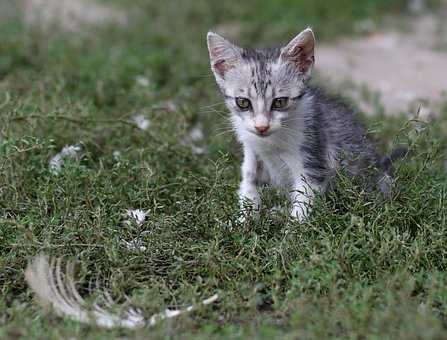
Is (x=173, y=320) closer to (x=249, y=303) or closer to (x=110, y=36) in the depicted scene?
(x=249, y=303)

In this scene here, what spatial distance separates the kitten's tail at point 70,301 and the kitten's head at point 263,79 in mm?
1281

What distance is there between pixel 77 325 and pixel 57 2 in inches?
262

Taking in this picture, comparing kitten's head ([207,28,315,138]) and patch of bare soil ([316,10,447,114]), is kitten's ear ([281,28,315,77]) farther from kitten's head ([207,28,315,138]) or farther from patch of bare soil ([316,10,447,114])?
patch of bare soil ([316,10,447,114])

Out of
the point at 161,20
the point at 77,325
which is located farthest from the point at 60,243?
the point at 161,20

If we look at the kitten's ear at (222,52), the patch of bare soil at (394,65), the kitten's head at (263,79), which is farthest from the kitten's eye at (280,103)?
the patch of bare soil at (394,65)

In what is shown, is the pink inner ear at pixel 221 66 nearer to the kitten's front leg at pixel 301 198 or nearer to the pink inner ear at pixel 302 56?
the pink inner ear at pixel 302 56

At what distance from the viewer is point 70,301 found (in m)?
4.27

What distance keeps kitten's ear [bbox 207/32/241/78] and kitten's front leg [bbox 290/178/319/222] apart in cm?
92

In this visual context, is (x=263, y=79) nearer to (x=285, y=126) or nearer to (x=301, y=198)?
(x=285, y=126)

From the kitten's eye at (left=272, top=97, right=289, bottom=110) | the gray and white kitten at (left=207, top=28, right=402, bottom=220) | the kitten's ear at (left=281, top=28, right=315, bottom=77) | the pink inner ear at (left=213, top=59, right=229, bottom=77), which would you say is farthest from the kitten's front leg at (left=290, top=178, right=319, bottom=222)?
the pink inner ear at (left=213, top=59, right=229, bottom=77)

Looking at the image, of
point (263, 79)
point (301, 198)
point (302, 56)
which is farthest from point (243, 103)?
point (301, 198)

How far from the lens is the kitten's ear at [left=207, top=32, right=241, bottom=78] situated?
5137mm

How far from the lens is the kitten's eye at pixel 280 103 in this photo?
16.5 ft

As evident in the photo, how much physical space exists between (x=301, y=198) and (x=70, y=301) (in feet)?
5.54
